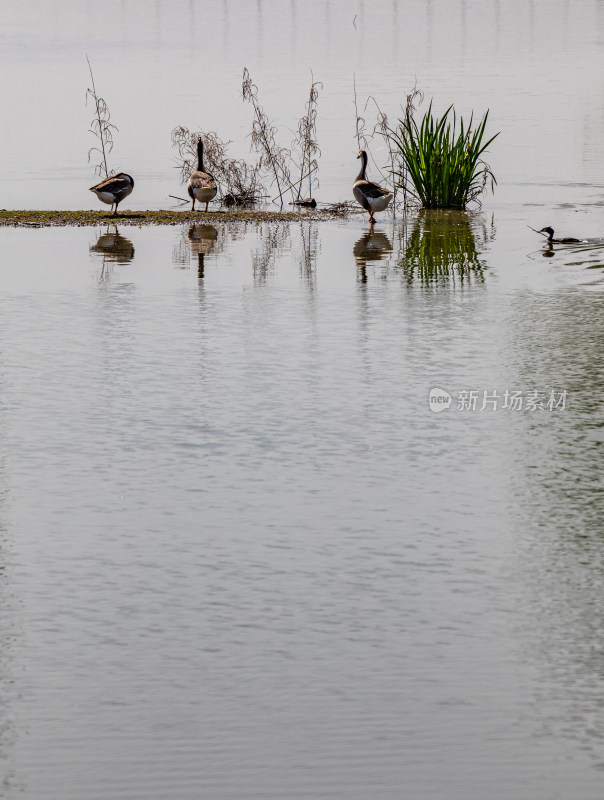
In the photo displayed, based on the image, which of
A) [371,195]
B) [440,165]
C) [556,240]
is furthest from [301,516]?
[440,165]

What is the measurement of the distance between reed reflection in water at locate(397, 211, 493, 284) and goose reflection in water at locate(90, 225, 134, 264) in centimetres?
287

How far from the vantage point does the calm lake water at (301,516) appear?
446 centimetres

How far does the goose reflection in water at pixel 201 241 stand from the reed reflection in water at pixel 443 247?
2.05 m

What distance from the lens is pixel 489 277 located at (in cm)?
1297

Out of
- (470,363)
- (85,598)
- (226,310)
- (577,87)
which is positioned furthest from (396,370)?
(577,87)

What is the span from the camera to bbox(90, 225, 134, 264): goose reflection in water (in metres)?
14.3

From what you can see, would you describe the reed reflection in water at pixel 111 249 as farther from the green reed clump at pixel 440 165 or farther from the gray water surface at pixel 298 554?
the green reed clump at pixel 440 165

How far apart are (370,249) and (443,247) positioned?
791 millimetres

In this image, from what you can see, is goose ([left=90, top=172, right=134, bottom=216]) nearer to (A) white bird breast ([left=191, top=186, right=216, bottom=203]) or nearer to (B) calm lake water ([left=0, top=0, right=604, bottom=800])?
(A) white bird breast ([left=191, top=186, right=216, bottom=203])

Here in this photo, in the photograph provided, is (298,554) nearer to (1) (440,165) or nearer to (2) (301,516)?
(2) (301,516)

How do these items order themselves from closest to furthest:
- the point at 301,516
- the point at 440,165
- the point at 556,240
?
1. the point at 301,516
2. the point at 556,240
3. the point at 440,165

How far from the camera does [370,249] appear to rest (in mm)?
15062

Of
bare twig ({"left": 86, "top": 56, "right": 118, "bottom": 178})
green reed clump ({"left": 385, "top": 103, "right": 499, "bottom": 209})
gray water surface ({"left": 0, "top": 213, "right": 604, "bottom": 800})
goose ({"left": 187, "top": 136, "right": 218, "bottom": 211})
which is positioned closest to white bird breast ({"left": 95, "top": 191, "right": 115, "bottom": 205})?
bare twig ({"left": 86, "top": 56, "right": 118, "bottom": 178})

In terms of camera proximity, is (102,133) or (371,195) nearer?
(371,195)
